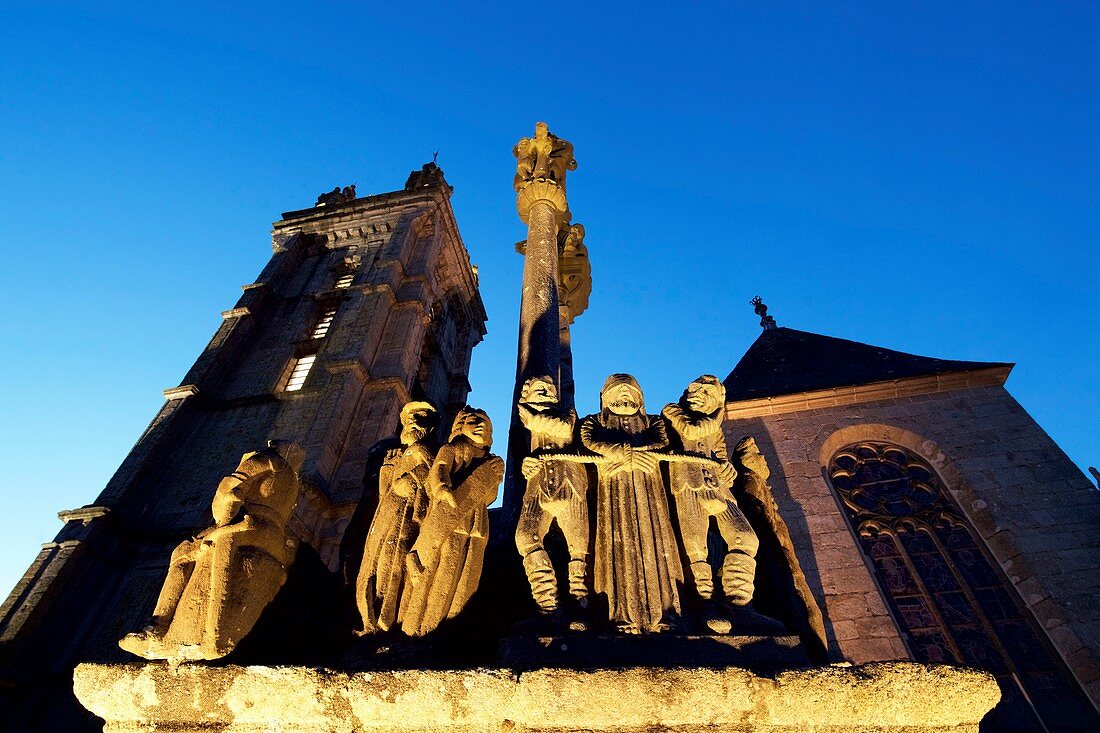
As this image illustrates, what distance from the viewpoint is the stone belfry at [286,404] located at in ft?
32.1

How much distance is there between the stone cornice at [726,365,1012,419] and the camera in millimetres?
9750

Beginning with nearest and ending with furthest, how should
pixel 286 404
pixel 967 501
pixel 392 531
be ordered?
pixel 392 531
pixel 967 501
pixel 286 404

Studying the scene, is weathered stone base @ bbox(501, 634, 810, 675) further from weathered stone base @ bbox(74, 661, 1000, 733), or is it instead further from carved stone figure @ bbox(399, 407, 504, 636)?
carved stone figure @ bbox(399, 407, 504, 636)

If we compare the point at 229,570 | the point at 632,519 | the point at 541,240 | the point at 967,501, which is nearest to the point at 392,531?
the point at 229,570

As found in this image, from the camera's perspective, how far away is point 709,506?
3227 millimetres

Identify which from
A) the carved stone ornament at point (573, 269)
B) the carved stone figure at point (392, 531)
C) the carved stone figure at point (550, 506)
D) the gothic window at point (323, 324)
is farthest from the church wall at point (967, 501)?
the gothic window at point (323, 324)

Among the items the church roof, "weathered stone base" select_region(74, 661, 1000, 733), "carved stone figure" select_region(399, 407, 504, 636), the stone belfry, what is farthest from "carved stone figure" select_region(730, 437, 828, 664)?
the church roof

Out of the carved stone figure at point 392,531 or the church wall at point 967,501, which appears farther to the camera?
the church wall at point 967,501

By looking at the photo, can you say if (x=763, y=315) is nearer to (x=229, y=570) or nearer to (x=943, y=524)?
(x=943, y=524)

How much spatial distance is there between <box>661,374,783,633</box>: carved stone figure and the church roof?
6734mm

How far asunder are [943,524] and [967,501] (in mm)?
433

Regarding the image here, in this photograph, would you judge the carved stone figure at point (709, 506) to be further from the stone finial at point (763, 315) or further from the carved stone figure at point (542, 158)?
the stone finial at point (763, 315)

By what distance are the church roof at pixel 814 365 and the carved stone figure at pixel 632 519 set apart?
6.84 meters

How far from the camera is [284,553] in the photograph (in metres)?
3.14
